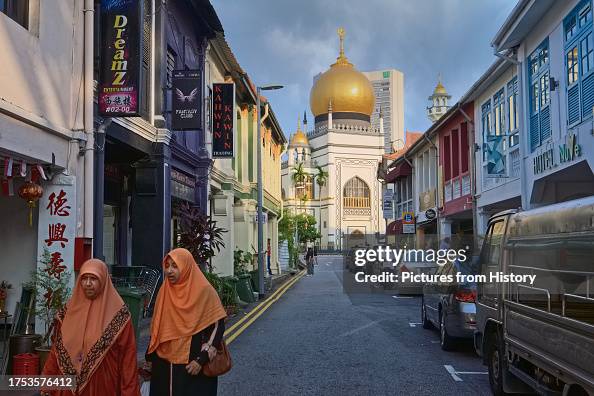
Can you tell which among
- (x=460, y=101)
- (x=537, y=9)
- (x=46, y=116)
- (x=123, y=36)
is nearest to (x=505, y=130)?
(x=460, y=101)

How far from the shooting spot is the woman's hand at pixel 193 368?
457 centimetres

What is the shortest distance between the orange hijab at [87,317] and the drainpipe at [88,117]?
18.7 feet

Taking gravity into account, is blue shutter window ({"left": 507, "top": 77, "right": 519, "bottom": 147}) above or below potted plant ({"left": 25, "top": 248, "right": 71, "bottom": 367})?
above

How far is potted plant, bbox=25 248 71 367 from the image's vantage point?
26.8 ft

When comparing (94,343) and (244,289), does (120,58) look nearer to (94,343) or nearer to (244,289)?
(94,343)

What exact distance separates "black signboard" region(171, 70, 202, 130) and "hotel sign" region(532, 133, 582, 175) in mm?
8062

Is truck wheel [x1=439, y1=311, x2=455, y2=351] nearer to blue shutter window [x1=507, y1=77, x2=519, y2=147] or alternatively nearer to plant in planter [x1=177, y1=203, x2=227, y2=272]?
plant in planter [x1=177, y1=203, x2=227, y2=272]

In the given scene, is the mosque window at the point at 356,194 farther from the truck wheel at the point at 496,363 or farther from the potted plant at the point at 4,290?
the truck wheel at the point at 496,363

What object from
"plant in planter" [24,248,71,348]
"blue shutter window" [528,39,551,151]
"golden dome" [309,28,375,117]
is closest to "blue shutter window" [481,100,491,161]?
"blue shutter window" [528,39,551,151]

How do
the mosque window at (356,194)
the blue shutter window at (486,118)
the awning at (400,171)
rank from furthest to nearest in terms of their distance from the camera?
the mosque window at (356,194) → the awning at (400,171) → the blue shutter window at (486,118)

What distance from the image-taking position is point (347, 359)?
9.60 meters

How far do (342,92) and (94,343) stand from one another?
81006 millimetres

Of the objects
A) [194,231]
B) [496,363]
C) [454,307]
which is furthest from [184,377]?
[194,231]

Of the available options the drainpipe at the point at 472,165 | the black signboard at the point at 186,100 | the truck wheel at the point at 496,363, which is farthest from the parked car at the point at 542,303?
the drainpipe at the point at 472,165
